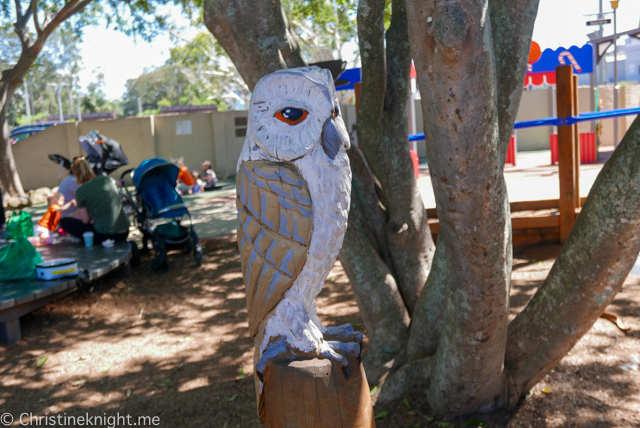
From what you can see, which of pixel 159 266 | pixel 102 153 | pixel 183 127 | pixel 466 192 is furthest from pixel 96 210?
pixel 183 127

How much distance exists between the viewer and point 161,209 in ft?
21.0

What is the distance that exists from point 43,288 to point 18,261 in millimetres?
525

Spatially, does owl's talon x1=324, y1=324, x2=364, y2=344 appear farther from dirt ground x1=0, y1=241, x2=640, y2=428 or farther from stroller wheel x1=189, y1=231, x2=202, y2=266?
stroller wheel x1=189, y1=231, x2=202, y2=266

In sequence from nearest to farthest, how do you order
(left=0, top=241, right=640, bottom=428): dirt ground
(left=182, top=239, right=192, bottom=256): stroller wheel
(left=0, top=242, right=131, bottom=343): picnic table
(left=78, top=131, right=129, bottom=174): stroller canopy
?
1. (left=0, top=241, right=640, bottom=428): dirt ground
2. (left=0, top=242, right=131, bottom=343): picnic table
3. (left=182, top=239, right=192, bottom=256): stroller wheel
4. (left=78, top=131, right=129, bottom=174): stroller canopy

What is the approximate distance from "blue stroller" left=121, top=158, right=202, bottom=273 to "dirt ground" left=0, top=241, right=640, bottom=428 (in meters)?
0.46

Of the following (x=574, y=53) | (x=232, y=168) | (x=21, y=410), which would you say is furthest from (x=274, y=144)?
(x=232, y=168)

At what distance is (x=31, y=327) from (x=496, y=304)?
172 inches

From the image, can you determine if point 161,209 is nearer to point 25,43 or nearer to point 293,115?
point 293,115

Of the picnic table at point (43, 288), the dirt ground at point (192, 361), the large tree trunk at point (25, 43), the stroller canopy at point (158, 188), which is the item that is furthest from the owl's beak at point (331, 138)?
the large tree trunk at point (25, 43)

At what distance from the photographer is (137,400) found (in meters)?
3.67

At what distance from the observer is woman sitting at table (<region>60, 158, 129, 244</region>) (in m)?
6.20

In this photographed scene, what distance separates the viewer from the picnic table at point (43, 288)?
446 centimetres

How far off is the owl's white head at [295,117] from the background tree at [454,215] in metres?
0.37

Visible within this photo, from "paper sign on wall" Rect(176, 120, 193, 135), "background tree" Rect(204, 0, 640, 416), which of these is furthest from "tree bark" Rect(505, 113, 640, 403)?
"paper sign on wall" Rect(176, 120, 193, 135)
